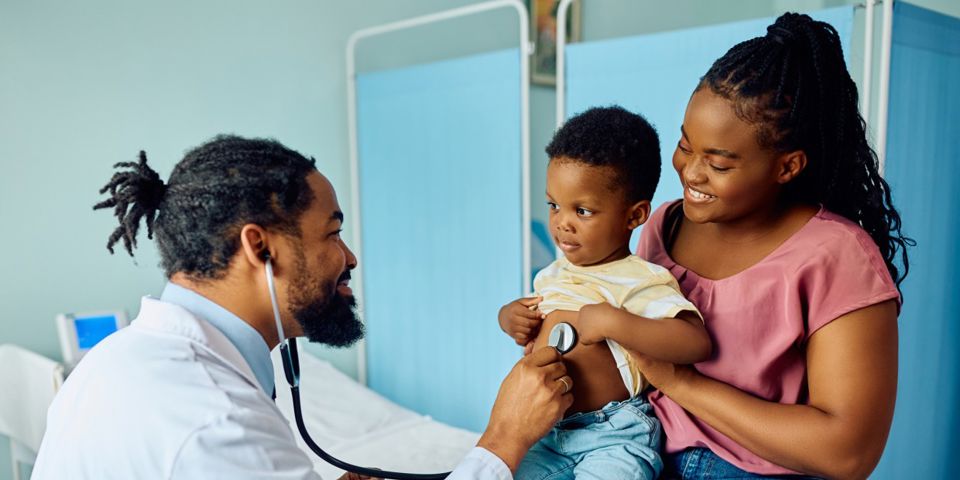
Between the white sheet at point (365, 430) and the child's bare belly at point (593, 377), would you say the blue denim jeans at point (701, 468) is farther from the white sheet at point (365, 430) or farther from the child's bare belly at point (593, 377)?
the white sheet at point (365, 430)

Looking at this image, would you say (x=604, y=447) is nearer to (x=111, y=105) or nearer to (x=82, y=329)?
(x=82, y=329)

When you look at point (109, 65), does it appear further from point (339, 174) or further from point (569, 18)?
point (569, 18)

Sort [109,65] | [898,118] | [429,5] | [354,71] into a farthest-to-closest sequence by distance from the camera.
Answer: [429,5], [354,71], [109,65], [898,118]

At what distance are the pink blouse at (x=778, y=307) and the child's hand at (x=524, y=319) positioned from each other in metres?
0.26

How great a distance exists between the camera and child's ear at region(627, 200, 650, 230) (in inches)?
44.1

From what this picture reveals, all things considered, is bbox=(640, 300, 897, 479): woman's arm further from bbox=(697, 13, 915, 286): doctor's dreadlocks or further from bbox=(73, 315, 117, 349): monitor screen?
bbox=(73, 315, 117, 349): monitor screen

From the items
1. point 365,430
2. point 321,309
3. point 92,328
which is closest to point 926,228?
point 321,309

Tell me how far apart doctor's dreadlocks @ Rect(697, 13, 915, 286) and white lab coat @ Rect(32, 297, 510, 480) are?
0.76m

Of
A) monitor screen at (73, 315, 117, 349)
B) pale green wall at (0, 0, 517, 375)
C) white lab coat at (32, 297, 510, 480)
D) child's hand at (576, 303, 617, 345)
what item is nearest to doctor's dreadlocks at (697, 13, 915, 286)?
child's hand at (576, 303, 617, 345)

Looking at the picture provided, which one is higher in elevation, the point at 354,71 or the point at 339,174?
the point at 354,71

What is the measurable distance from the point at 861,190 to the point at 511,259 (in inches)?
58.9

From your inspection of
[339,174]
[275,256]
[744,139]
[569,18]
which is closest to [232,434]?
[275,256]

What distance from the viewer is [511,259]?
2.39 m

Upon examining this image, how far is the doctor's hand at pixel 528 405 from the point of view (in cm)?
100
